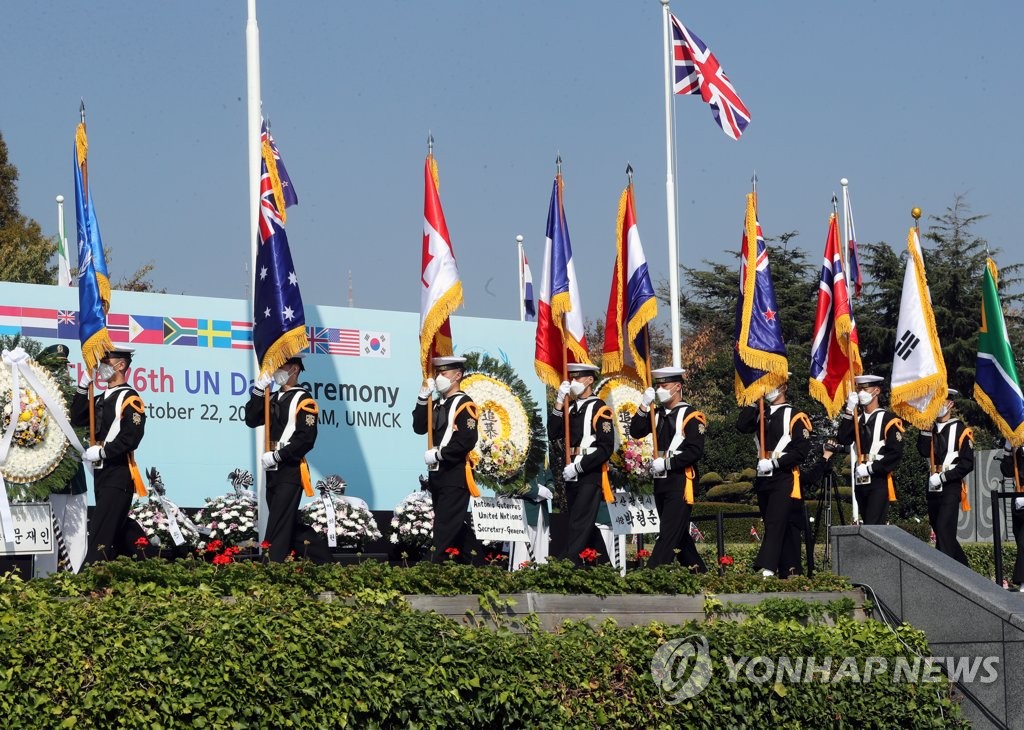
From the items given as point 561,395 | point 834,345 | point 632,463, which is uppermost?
point 834,345

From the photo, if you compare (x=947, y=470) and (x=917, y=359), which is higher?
(x=917, y=359)

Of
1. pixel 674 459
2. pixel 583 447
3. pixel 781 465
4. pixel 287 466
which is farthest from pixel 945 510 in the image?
pixel 287 466

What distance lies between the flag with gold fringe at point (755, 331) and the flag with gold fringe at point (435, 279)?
255cm

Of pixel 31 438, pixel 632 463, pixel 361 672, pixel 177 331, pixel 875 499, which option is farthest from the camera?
pixel 632 463

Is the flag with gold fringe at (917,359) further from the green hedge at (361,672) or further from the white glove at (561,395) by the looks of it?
the green hedge at (361,672)

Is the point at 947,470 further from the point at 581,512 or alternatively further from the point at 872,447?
the point at 581,512

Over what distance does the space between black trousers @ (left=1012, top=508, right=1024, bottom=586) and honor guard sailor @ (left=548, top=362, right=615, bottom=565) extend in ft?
13.9

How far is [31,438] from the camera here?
13.1 meters

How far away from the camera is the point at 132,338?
14500 millimetres

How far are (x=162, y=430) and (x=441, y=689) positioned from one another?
7.00 m

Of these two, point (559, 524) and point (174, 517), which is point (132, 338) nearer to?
point (174, 517)

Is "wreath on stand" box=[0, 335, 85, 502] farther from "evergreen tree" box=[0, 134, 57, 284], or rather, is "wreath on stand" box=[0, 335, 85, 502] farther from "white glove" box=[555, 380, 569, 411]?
"evergreen tree" box=[0, 134, 57, 284]

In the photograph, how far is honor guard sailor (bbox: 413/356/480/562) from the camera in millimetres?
12484

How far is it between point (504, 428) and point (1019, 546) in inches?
200
